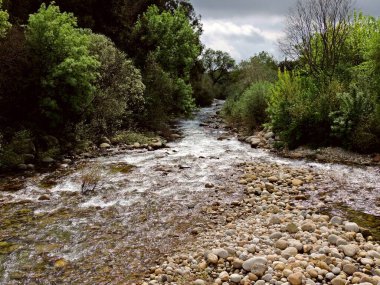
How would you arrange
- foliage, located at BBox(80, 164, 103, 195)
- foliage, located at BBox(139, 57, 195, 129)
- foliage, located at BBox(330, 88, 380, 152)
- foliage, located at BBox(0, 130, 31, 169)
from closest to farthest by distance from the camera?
foliage, located at BBox(80, 164, 103, 195), foliage, located at BBox(0, 130, 31, 169), foliage, located at BBox(330, 88, 380, 152), foliage, located at BBox(139, 57, 195, 129)

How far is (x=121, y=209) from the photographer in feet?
29.4

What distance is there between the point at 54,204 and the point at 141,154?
263 inches

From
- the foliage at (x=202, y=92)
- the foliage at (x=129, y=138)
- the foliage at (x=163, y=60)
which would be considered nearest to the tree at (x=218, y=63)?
the foliage at (x=202, y=92)

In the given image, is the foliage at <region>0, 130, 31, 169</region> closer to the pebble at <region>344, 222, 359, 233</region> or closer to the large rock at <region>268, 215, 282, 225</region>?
the large rock at <region>268, 215, 282, 225</region>

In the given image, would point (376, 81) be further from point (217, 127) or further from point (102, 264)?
point (102, 264)

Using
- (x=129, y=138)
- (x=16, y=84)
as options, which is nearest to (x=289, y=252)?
(x=16, y=84)

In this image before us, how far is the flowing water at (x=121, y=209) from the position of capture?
20.6 ft

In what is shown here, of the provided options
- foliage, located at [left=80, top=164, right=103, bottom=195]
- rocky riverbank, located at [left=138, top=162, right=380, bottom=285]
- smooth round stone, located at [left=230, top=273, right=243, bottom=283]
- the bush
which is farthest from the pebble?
the bush

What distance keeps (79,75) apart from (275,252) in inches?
429

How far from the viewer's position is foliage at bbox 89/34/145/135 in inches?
685

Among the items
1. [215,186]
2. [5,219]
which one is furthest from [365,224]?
[5,219]

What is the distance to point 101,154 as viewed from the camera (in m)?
15.4

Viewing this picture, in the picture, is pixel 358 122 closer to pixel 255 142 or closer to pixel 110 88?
pixel 255 142

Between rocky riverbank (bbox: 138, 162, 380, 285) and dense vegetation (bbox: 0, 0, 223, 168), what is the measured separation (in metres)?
8.40
